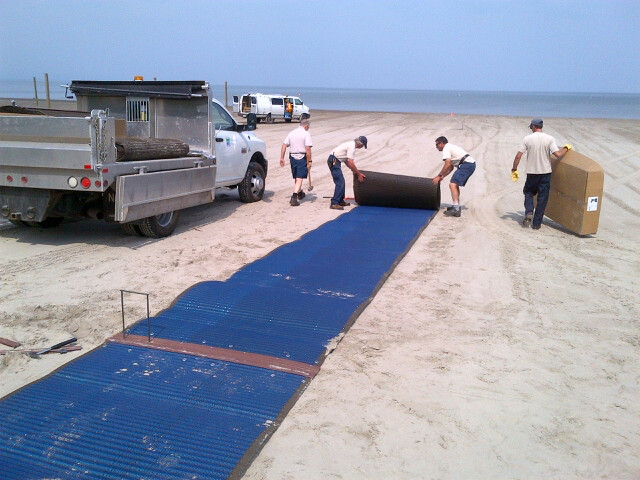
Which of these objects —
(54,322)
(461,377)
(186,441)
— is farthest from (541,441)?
(54,322)

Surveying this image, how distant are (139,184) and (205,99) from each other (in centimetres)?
252

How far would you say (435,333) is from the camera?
19.7 feet

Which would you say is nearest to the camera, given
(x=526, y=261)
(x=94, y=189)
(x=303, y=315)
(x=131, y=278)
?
(x=303, y=315)

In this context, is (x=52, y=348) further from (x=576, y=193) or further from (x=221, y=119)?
(x=576, y=193)

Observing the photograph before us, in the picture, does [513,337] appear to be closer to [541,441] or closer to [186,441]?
[541,441]

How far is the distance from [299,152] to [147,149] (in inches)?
148

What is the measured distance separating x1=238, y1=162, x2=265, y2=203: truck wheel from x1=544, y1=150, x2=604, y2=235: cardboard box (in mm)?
5562

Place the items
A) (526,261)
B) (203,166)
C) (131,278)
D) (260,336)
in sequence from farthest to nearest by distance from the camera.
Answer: (203,166) → (526,261) → (131,278) → (260,336)

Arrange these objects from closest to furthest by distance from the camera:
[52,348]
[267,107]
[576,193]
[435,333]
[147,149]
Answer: [52,348]
[435,333]
[147,149]
[576,193]
[267,107]

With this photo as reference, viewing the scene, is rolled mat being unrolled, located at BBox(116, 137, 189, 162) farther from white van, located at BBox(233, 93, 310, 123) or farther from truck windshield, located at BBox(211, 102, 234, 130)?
white van, located at BBox(233, 93, 310, 123)

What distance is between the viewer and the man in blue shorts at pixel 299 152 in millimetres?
11984

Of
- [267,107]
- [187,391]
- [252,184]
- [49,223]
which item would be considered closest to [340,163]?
[252,184]

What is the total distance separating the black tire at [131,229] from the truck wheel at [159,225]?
0.09 meters

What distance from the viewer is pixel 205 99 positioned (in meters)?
10.3
